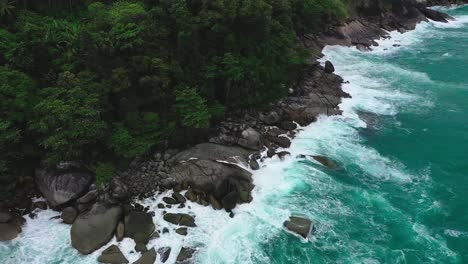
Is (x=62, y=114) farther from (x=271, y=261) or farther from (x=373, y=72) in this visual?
(x=373, y=72)

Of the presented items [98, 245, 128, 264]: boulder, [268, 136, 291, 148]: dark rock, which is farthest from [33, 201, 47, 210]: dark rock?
[268, 136, 291, 148]: dark rock

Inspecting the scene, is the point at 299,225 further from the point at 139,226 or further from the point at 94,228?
the point at 94,228

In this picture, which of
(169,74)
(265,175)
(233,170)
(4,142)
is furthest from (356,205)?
(4,142)

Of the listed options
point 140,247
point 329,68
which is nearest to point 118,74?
point 140,247

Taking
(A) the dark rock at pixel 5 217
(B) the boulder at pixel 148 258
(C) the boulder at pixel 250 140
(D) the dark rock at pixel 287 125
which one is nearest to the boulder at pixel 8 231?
(A) the dark rock at pixel 5 217

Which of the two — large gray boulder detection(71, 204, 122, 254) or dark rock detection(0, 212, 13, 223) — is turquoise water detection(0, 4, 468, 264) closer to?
large gray boulder detection(71, 204, 122, 254)

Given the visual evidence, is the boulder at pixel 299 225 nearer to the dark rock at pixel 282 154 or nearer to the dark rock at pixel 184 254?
the dark rock at pixel 184 254
